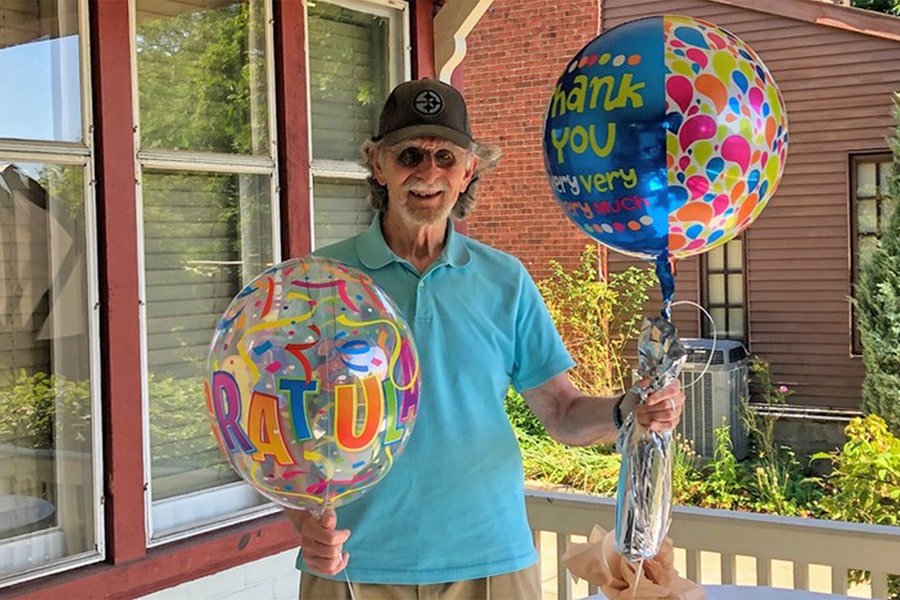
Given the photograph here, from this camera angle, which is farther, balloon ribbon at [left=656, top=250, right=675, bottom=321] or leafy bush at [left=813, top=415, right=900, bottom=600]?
leafy bush at [left=813, top=415, right=900, bottom=600]

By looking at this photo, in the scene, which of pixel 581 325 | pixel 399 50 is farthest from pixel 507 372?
pixel 581 325

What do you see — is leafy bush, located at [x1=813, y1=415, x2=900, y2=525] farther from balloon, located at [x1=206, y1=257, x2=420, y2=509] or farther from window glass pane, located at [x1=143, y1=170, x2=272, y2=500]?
balloon, located at [x1=206, y1=257, x2=420, y2=509]

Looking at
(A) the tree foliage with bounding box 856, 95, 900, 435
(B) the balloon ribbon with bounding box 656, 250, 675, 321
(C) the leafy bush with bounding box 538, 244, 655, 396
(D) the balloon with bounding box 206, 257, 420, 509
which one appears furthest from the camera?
(C) the leafy bush with bounding box 538, 244, 655, 396

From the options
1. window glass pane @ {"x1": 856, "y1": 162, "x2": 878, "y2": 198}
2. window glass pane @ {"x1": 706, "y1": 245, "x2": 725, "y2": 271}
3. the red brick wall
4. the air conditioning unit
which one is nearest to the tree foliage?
window glass pane @ {"x1": 856, "y1": 162, "x2": 878, "y2": 198}

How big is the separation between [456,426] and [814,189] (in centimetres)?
563

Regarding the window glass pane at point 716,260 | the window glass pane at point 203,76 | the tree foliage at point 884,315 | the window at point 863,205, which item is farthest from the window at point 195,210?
the window at point 863,205

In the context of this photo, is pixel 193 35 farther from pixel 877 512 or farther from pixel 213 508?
pixel 877 512

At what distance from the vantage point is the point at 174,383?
8.30 feet

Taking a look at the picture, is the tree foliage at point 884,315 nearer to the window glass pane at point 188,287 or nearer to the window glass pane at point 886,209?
the window glass pane at point 886,209

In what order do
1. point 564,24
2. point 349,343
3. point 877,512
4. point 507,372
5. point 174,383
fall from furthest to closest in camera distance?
point 564,24, point 877,512, point 174,383, point 507,372, point 349,343

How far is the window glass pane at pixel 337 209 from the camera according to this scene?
117 inches

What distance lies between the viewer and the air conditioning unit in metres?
6.14

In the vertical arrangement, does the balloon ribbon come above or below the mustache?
below

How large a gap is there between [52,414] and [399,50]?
163 cm
